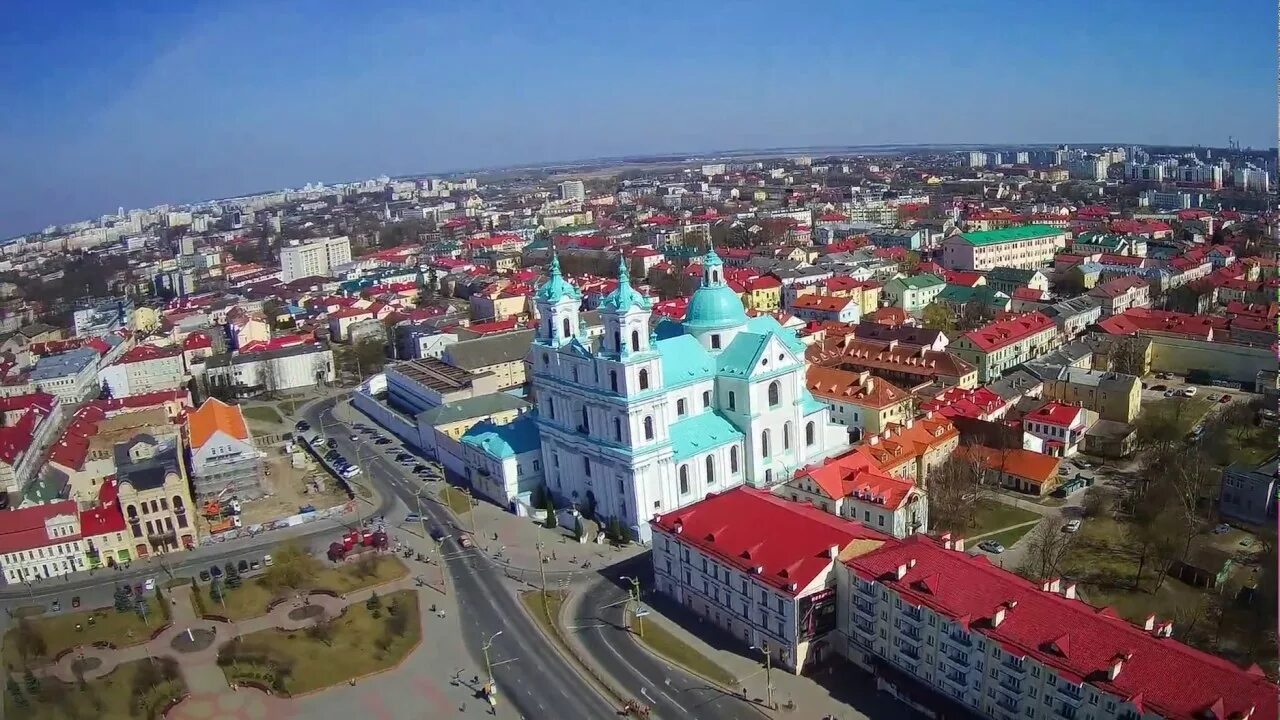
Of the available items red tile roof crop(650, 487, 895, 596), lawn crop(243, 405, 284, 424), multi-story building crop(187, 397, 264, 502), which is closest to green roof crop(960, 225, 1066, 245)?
lawn crop(243, 405, 284, 424)

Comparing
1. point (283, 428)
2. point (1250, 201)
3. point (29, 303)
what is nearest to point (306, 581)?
→ point (283, 428)

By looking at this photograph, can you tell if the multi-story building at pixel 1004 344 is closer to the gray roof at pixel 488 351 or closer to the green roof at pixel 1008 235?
the gray roof at pixel 488 351

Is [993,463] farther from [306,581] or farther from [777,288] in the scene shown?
[777,288]

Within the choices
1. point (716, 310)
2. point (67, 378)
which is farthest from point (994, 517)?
point (67, 378)

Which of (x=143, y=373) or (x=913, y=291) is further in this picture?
(x=913, y=291)

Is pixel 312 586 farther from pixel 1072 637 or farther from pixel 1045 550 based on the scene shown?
pixel 1045 550

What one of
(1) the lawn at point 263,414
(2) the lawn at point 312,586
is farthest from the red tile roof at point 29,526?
(1) the lawn at point 263,414
